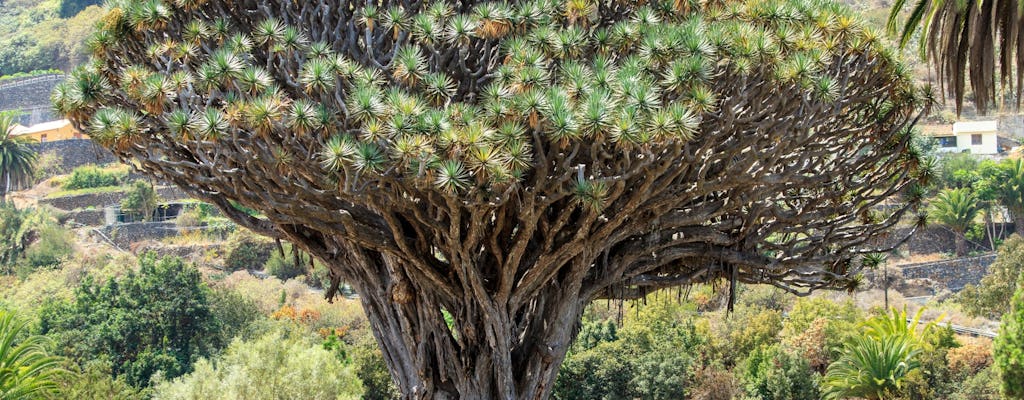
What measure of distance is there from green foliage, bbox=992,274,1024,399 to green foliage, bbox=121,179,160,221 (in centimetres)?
4676

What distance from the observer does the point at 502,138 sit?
27.0ft

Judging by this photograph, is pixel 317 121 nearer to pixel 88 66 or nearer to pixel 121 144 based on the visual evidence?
pixel 121 144

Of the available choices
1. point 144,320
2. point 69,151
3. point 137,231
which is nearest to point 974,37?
point 144,320

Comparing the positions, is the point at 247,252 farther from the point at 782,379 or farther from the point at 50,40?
the point at 50,40

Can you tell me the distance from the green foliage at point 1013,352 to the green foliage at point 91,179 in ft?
176

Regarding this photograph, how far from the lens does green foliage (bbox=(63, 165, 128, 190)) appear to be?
60188 mm

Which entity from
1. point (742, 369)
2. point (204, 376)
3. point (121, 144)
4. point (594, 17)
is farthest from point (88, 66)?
point (742, 369)

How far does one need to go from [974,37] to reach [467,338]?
727 centimetres

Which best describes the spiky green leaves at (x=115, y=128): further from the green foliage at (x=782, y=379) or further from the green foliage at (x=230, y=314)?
the green foliage at (x=230, y=314)

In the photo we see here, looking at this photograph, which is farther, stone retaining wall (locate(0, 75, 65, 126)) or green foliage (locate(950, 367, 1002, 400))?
stone retaining wall (locate(0, 75, 65, 126))

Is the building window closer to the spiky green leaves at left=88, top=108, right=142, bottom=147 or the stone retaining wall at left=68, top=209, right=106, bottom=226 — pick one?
the stone retaining wall at left=68, top=209, right=106, bottom=226

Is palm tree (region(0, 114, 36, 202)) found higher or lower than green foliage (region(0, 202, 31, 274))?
higher

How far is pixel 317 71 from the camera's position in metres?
8.62

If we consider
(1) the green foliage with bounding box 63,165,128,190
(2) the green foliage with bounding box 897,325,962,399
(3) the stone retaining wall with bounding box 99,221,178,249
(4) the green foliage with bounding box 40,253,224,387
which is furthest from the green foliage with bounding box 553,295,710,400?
(1) the green foliage with bounding box 63,165,128,190
